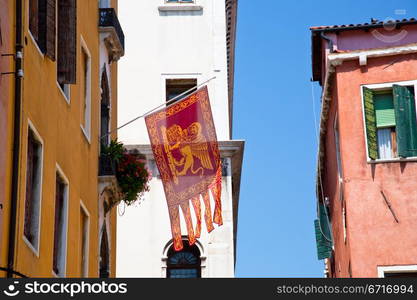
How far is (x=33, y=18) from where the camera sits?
58.7ft

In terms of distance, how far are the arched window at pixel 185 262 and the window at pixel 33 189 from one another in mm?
16592

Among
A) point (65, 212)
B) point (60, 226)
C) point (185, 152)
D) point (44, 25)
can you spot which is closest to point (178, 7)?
point (185, 152)

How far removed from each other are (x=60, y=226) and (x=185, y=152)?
6310 millimetres

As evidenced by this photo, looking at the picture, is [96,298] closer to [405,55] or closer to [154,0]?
[405,55]

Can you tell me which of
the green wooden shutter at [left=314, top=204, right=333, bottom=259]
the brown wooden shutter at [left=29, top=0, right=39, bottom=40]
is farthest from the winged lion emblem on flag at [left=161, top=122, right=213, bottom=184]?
the green wooden shutter at [left=314, top=204, right=333, bottom=259]

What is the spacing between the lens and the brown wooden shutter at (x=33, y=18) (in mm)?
17750

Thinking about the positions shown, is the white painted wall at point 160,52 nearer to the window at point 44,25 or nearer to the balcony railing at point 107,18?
the balcony railing at point 107,18

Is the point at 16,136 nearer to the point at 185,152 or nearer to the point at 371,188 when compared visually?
the point at 185,152

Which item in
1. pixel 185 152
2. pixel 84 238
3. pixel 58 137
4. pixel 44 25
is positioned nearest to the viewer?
pixel 44 25

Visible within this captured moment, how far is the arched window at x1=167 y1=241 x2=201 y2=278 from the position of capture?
33.9 metres

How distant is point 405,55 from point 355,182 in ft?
10.2

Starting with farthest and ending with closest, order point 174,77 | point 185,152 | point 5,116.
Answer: point 174,77, point 185,152, point 5,116

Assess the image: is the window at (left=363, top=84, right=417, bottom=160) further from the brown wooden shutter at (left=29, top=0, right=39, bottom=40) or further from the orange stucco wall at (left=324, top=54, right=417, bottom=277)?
the brown wooden shutter at (left=29, top=0, right=39, bottom=40)

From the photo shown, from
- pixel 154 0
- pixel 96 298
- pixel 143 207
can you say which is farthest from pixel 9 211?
pixel 154 0
